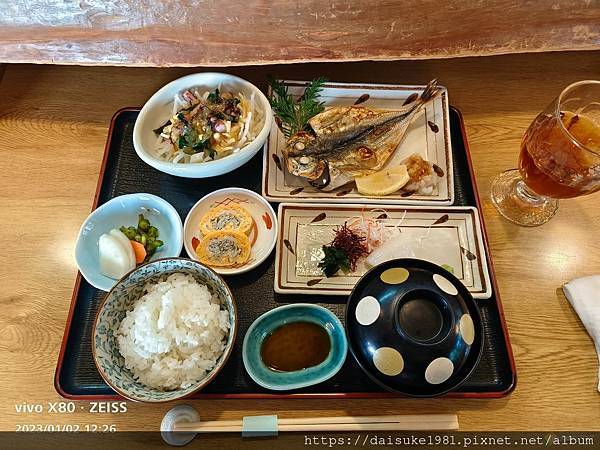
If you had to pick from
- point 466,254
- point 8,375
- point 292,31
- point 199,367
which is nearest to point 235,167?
point 292,31

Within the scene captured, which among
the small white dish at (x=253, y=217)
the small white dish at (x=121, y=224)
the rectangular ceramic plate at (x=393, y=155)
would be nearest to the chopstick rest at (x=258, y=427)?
the small white dish at (x=253, y=217)

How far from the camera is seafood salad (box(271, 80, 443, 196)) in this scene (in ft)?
5.33

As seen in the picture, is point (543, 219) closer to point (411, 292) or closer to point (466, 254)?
point (466, 254)

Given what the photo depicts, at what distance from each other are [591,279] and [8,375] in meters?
1.77

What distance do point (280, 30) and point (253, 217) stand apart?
2.01ft

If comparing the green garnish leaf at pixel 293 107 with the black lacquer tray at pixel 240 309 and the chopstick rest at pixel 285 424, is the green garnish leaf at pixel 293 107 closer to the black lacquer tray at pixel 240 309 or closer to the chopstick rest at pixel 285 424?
the black lacquer tray at pixel 240 309

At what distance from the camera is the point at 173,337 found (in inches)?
50.2

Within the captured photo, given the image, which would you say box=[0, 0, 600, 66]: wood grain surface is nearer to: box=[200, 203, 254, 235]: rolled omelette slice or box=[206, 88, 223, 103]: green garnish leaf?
box=[206, 88, 223, 103]: green garnish leaf

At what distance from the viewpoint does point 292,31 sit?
156 centimetres

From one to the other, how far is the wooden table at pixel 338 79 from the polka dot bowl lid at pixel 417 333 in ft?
0.80

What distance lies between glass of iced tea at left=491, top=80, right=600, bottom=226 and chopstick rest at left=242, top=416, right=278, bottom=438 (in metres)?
1.03

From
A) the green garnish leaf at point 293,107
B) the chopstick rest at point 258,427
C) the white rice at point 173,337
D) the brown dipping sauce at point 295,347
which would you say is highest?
the green garnish leaf at point 293,107

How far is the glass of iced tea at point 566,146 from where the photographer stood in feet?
4.30

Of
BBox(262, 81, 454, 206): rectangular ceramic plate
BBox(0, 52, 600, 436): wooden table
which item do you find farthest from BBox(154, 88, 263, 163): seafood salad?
BBox(0, 52, 600, 436): wooden table
